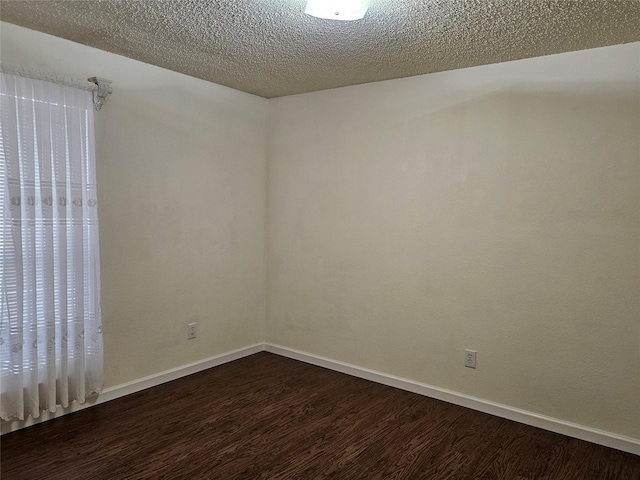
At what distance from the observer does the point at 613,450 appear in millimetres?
2680

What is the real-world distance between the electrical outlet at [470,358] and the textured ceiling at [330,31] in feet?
6.37

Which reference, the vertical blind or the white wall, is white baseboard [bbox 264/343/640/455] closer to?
the white wall

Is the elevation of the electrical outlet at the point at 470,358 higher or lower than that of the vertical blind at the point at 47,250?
lower

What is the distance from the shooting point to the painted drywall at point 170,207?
3102 millimetres

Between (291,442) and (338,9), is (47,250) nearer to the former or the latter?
(291,442)

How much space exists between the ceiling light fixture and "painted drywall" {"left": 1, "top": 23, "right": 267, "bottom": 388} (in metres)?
1.65

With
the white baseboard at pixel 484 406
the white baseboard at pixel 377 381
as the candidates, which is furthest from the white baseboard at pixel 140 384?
the white baseboard at pixel 484 406

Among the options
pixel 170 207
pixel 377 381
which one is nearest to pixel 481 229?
pixel 377 381

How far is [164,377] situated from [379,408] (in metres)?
1.62

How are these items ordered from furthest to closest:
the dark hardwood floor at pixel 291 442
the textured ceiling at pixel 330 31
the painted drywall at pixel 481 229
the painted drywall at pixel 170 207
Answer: the painted drywall at pixel 170 207 → the painted drywall at pixel 481 229 → the dark hardwood floor at pixel 291 442 → the textured ceiling at pixel 330 31

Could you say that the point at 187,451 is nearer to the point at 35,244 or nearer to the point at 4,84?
the point at 35,244

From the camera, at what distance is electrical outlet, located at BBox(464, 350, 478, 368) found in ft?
10.5

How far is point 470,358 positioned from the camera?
322 cm

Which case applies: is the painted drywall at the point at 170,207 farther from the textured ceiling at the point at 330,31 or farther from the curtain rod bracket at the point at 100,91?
the textured ceiling at the point at 330,31
